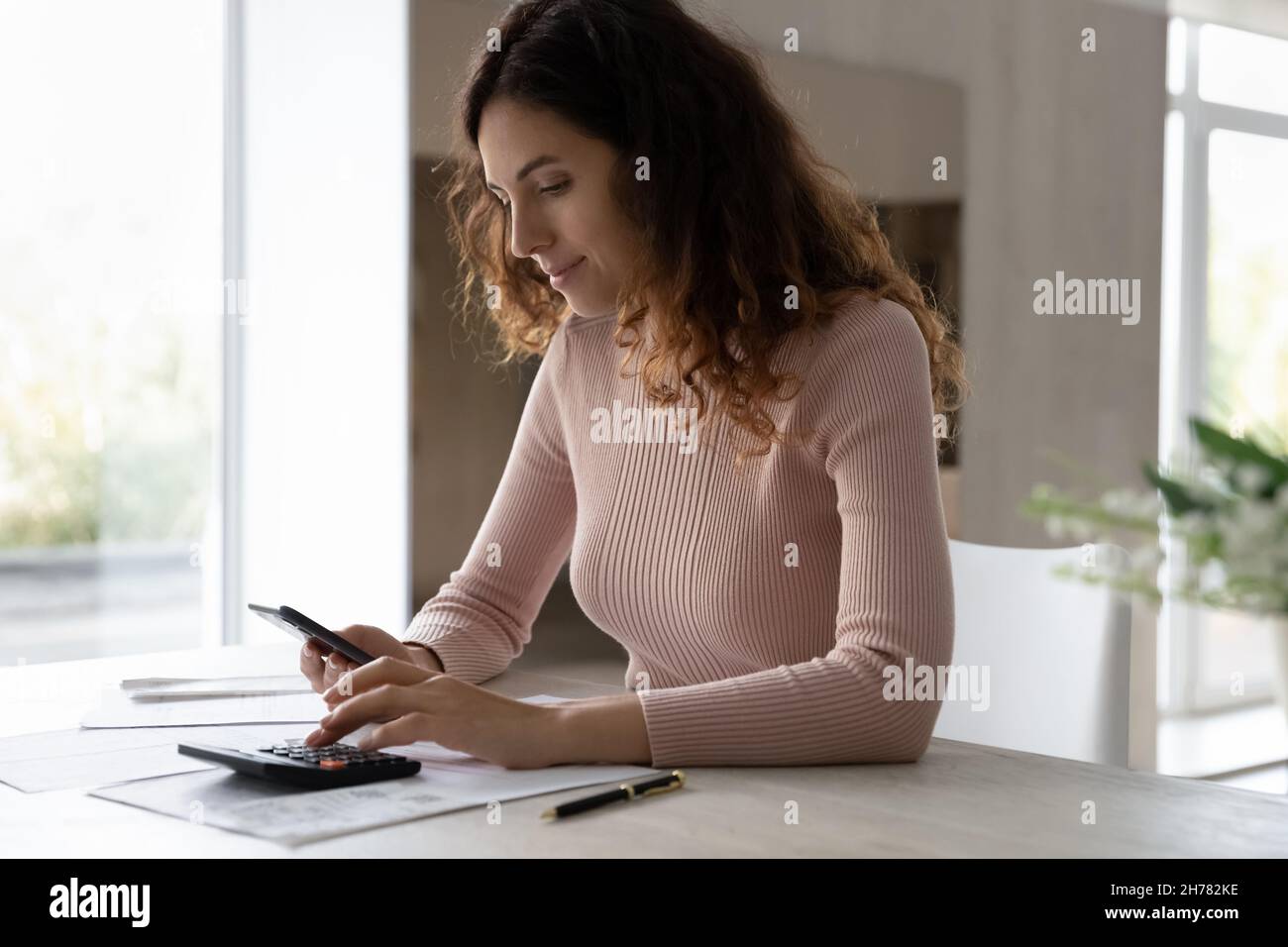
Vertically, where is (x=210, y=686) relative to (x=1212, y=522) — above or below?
below

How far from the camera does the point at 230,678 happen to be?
1.53 metres

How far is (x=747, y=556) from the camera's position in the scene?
4.60ft

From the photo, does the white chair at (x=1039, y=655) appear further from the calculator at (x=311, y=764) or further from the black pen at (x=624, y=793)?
the calculator at (x=311, y=764)

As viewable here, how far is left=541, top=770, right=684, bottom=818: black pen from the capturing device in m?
0.94

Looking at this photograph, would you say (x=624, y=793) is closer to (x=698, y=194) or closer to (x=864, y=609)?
(x=864, y=609)

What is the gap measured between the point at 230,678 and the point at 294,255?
2.12 meters

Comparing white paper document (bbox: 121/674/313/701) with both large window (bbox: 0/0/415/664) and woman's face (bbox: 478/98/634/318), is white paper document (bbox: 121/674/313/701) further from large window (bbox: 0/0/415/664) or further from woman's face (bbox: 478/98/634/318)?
large window (bbox: 0/0/415/664)

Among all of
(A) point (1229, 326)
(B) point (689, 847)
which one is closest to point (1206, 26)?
(A) point (1229, 326)

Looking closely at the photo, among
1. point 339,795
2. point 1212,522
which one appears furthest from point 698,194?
point 1212,522

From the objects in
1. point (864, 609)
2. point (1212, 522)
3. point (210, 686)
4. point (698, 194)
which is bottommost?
point (210, 686)

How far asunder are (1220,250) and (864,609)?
11.0 ft

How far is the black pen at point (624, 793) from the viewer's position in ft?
3.09

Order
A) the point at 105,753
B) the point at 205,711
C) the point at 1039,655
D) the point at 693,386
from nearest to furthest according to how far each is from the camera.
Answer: the point at 105,753 < the point at 205,711 < the point at 693,386 < the point at 1039,655

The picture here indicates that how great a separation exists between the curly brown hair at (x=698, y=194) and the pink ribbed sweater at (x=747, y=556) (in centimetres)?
7
